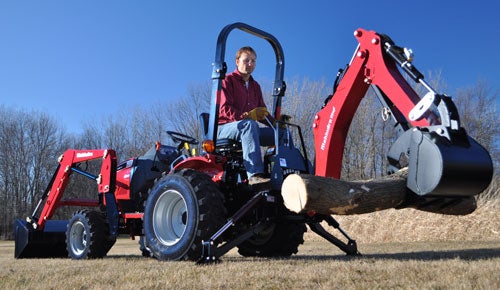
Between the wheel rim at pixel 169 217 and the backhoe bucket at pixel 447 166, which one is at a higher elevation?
the backhoe bucket at pixel 447 166

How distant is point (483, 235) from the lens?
1220 cm

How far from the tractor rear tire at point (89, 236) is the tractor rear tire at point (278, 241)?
2101mm

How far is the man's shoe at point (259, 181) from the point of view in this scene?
5.59 meters

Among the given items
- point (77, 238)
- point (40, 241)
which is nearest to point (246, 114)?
point (77, 238)

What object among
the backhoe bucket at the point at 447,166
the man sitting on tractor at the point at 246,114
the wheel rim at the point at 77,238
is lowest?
the wheel rim at the point at 77,238

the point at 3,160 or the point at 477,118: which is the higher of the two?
the point at 477,118

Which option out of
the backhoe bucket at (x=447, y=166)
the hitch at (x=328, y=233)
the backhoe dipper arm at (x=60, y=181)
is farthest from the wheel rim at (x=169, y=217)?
the backhoe bucket at (x=447, y=166)

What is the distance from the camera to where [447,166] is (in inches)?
163

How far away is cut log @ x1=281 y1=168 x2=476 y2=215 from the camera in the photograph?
4559mm

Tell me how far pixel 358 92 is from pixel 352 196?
1.37m

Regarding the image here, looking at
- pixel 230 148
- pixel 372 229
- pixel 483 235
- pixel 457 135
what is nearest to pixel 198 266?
pixel 230 148

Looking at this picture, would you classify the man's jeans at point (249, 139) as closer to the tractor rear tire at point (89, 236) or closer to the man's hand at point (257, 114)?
the man's hand at point (257, 114)

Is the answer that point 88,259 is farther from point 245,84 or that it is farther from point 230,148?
point 245,84

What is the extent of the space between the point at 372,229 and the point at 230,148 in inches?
417
